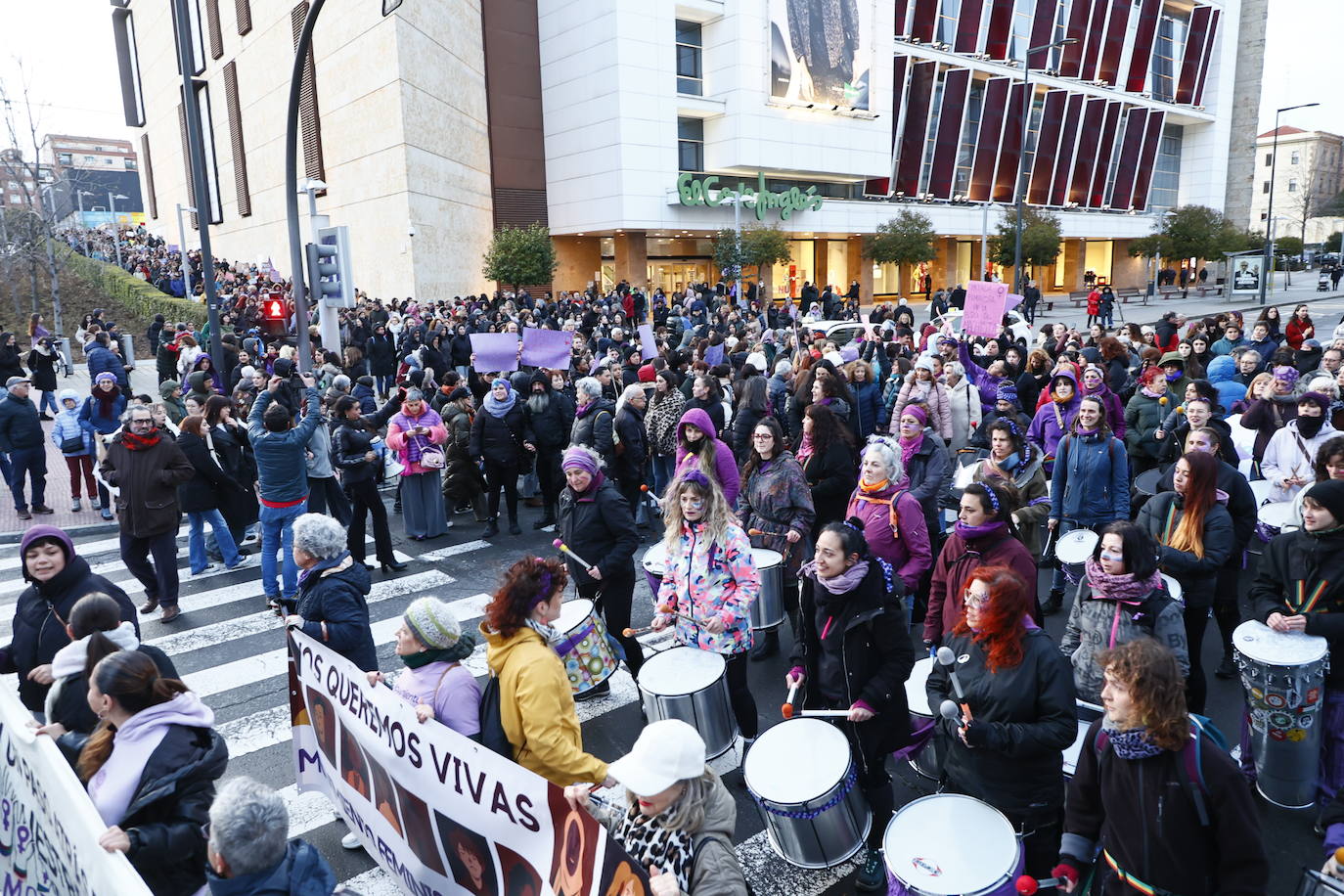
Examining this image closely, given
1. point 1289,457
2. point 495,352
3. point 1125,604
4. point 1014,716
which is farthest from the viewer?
point 495,352

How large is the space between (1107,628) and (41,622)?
565 cm

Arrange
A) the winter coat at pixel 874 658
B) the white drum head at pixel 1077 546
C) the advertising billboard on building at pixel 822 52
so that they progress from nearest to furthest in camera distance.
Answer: the winter coat at pixel 874 658, the white drum head at pixel 1077 546, the advertising billboard on building at pixel 822 52

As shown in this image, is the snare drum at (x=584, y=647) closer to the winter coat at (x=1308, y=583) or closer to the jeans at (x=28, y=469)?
the winter coat at (x=1308, y=583)

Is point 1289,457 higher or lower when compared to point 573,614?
higher

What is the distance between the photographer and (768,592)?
648 cm

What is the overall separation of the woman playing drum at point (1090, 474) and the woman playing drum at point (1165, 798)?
14.0ft

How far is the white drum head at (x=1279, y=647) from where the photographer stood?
171 inches

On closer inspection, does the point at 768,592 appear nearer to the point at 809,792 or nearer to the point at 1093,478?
the point at 809,792

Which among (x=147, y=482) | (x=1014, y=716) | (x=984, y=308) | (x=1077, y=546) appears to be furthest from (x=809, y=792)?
(x=984, y=308)

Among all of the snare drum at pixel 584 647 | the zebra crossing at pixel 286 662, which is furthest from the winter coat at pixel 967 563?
the snare drum at pixel 584 647

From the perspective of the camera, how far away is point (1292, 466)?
708cm

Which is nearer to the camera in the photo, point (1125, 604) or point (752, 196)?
point (1125, 604)

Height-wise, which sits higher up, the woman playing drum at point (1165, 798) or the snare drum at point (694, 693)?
the woman playing drum at point (1165, 798)

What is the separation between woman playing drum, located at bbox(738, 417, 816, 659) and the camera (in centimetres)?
659
